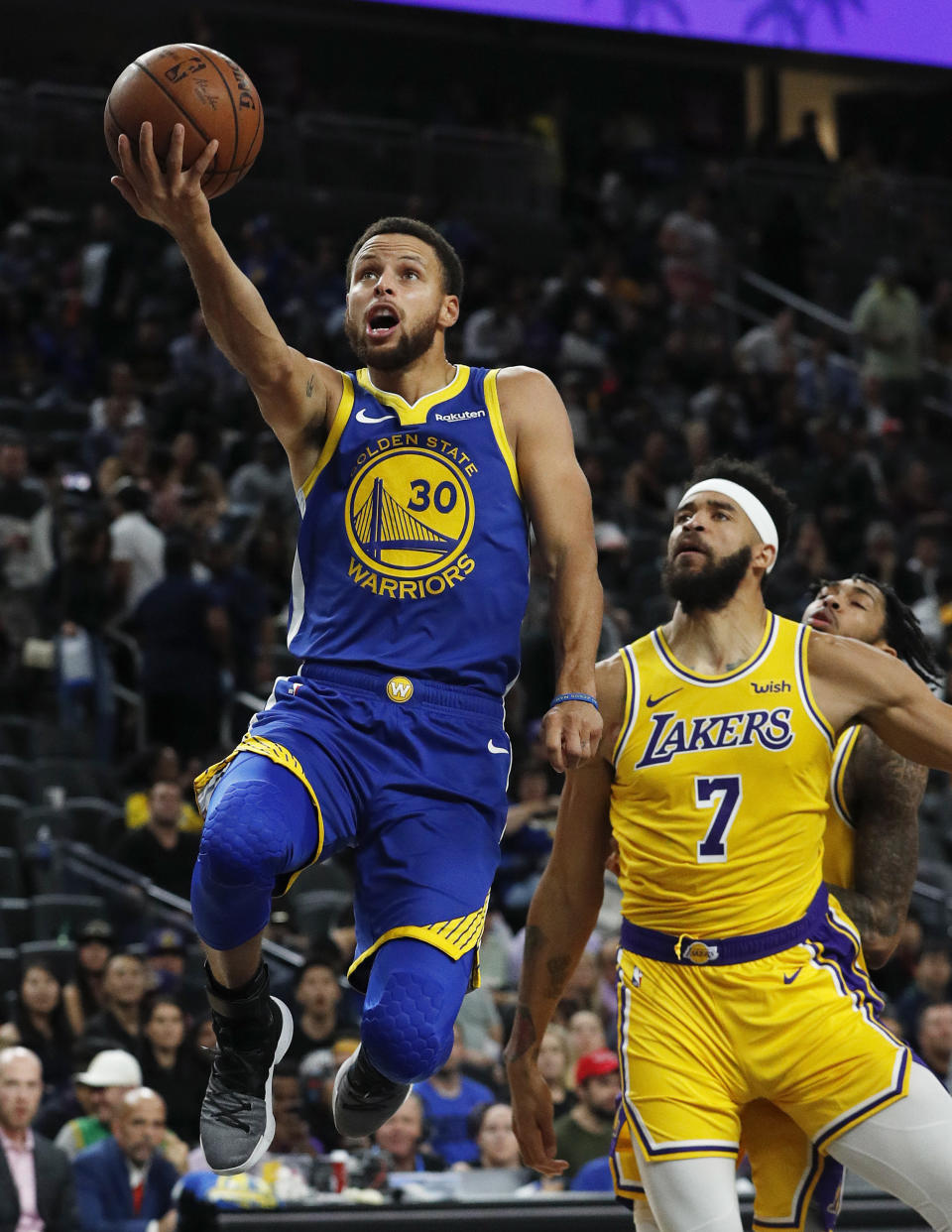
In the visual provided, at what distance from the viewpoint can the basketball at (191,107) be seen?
14.0 ft

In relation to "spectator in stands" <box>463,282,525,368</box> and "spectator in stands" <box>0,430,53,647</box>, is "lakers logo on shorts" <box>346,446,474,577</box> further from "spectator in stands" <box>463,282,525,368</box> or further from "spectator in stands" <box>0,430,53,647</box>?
"spectator in stands" <box>463,282,525,368</box>

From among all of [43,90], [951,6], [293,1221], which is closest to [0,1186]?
[293,1221]

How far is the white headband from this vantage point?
17.2 ft

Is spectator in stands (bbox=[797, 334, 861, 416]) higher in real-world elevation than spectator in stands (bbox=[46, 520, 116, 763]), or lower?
higher

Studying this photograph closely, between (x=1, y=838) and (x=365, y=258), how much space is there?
20.3ft

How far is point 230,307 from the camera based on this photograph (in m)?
4.39

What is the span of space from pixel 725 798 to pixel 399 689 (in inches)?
36.8

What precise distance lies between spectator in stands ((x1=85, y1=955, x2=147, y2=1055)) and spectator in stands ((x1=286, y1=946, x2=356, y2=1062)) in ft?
2.25

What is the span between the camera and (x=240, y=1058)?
452 cm

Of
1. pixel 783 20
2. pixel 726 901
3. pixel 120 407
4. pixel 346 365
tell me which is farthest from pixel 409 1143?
pixel 783 20

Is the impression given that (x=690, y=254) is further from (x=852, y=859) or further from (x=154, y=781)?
(x=852, y=859)

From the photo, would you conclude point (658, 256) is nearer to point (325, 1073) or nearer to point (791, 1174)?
point (325, 1073)

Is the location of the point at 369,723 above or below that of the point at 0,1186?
above

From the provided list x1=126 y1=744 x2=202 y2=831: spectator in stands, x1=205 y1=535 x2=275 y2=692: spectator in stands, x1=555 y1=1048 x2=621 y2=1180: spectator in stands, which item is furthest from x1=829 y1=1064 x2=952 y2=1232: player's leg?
x1=205 y1=535 x2=275 y2=692: spectator in stands
